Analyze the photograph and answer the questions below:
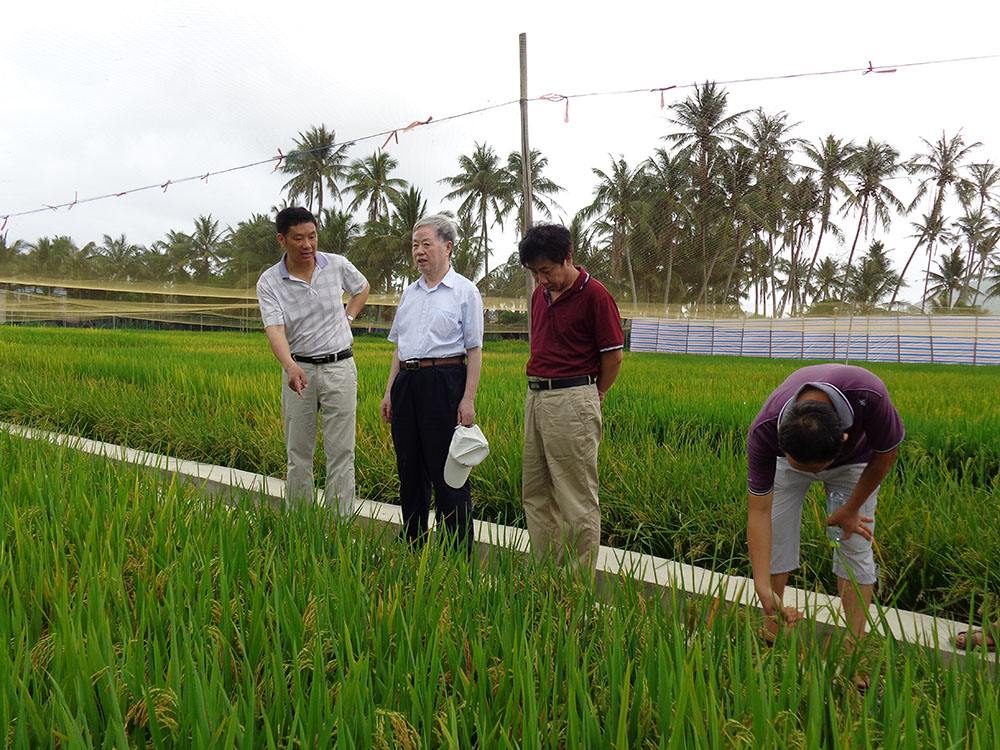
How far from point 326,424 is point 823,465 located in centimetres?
225

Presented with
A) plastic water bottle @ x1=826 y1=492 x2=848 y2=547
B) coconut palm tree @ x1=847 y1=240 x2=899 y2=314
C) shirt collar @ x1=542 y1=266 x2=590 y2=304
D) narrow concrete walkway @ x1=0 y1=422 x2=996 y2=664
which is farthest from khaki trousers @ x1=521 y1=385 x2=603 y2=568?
coconut palm tree @ x1=847 y1=240 x2=899 y2=314

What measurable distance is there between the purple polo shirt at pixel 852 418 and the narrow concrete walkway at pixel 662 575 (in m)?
0.33

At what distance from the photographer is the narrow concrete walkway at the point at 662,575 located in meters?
1.81

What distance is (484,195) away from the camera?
116 feet

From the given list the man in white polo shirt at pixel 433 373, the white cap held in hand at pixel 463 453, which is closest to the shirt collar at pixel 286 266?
the man in white polo shirt at pixel 433 373

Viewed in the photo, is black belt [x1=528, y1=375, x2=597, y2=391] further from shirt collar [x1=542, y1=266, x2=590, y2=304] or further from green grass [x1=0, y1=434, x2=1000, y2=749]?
green grass [x1=0, y1=434, x2=1000, y2=749]

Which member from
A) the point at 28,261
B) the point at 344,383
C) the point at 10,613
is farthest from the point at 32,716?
the point at 28,261

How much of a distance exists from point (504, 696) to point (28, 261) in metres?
25.0

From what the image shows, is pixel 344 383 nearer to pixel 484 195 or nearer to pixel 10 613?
pixel 10 613

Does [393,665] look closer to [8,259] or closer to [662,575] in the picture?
[662,575]

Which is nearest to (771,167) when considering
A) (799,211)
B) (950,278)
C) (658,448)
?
(799,211)

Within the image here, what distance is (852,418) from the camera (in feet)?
6.91

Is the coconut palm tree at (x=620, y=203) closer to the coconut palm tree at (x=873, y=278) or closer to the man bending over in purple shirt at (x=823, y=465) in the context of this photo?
the coconut palm tree at (x=873, y=278)

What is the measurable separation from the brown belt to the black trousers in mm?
16
